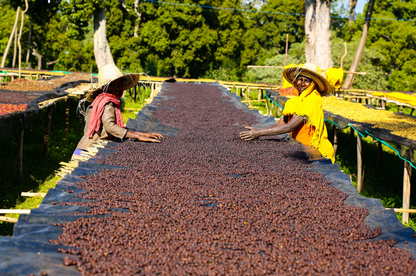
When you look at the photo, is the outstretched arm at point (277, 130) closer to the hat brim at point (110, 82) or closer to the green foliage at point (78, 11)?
the hat brim at point (110, 82)

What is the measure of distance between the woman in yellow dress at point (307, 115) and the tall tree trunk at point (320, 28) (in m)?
9.83

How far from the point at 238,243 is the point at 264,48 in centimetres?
2428

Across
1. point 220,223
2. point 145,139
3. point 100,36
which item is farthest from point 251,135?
point 100,36

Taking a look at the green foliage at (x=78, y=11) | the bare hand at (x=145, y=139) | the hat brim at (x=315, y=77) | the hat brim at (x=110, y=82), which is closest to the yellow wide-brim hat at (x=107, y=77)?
the hat brim at (x=110, y=82)

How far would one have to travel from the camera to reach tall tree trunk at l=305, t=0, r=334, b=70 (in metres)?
12.9

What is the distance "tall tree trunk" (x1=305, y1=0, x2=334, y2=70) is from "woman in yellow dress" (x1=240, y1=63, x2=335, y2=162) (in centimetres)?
983

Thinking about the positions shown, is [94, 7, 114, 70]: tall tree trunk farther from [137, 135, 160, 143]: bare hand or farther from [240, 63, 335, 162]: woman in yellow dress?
[240, 63, 335, 162]: woman in yellow dress

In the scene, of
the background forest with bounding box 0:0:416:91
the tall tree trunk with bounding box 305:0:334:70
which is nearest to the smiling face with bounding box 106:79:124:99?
the tall tree trunk with bounding box 305:0:334:70

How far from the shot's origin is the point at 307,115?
3.37 metres

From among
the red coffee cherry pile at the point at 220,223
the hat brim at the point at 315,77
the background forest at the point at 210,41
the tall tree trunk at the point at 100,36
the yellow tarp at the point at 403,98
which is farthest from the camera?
the background forest at the point at 210,41

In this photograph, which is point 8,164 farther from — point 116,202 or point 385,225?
point 385,225

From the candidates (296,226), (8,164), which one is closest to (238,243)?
(296,226)

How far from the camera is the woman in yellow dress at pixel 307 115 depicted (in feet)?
11.1

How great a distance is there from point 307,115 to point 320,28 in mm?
10744
